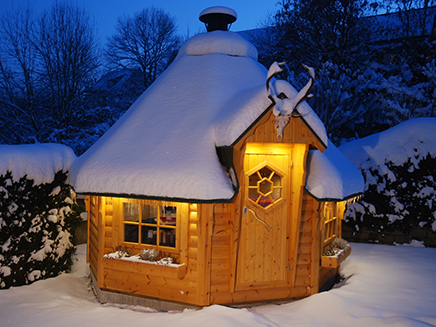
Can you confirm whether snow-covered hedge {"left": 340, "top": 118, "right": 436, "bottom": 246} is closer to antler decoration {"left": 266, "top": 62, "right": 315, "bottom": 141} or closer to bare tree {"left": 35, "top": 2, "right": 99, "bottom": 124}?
antler decoration {"left": 266, "top": 62, "right": 315, "bottom": 141}

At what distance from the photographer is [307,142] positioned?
5957 mm

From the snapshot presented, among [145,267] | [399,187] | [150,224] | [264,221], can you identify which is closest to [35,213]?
[150,224]

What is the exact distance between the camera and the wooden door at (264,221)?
601 cm

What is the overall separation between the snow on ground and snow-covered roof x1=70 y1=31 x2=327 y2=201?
185 centimetres

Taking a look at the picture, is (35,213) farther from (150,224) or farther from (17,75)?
(17,75)

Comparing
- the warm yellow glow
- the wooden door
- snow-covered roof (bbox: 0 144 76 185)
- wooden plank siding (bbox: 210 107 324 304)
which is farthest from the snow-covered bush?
the warm yellow glow

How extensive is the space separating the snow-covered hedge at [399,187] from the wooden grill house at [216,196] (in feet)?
14.8

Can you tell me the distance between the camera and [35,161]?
7.17 meters

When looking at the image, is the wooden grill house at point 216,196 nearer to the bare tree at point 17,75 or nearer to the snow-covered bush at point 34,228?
the snow-covered bush at point 34,228

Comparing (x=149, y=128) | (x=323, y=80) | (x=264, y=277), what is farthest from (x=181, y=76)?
(x=323, y=80)

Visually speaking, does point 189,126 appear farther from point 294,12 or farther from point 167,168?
point 294,12

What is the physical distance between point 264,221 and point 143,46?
17.6 metres

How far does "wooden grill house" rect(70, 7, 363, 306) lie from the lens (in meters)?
5.68

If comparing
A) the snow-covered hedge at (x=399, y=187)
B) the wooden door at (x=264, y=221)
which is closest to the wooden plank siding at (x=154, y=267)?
the wooden door at (x=264, y=221)
